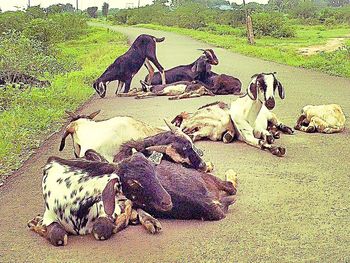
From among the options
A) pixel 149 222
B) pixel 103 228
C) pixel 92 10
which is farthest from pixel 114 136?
pixel 92 10

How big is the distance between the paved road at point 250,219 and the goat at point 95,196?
0.11m

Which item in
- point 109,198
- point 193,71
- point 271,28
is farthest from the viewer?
point 271,28

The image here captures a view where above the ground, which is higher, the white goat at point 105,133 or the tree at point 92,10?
the white goat at point 105,133

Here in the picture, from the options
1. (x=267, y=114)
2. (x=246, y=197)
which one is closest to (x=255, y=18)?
(x=267, y=114)

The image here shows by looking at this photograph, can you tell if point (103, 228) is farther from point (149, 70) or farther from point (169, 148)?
point (149, 70)

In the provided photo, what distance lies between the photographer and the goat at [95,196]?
520cm

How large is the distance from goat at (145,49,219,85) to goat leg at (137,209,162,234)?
824 cm

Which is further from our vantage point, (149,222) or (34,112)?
(34,112)

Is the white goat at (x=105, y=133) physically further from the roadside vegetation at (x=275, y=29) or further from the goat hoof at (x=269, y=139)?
the roadside vegetation at (x=275, y=29)

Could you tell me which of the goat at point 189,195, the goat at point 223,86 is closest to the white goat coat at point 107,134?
the goat at point 189,195

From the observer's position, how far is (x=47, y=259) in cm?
505

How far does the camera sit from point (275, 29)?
39.9 meters

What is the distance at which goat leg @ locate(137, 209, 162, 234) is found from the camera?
5398 millimetres

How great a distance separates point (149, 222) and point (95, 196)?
0.51 m
